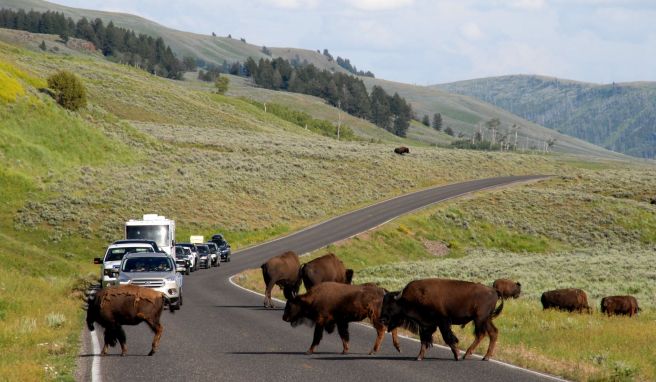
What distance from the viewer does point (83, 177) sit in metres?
72.6

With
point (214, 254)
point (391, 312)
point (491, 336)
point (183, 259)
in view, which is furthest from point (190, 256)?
point (491, 336)

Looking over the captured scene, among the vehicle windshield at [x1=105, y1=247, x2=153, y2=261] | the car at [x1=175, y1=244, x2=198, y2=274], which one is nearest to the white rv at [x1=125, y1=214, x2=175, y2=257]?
the car at [x1=175, y1=244, x2=198, y2=274]

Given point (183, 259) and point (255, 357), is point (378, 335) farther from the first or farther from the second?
point (183, 259)

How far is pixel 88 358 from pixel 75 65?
155m

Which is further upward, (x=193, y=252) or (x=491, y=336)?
(x=491, y=336)

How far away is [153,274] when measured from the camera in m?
24.2

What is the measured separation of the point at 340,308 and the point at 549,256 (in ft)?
167

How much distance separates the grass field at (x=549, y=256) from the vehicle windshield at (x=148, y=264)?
8637 mm

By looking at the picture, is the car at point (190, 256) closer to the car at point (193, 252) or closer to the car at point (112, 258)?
the car at point (193, 252)

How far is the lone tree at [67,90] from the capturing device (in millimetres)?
90938

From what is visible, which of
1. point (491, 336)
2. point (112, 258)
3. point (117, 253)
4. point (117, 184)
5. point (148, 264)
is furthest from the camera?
point (117, 184)

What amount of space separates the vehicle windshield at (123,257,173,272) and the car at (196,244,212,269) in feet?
84.2

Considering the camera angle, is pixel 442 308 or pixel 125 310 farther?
pixel 125 310

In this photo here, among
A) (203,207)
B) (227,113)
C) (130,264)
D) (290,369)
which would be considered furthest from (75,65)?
(290,369)
